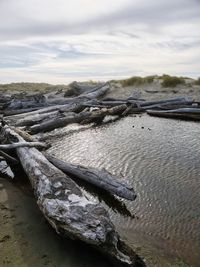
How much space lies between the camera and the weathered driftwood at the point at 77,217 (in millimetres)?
4336

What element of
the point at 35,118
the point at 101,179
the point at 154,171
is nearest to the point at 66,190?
the point at 101,179

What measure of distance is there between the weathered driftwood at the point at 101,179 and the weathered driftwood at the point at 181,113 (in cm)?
929

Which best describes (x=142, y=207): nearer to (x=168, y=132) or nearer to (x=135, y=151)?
(x=135, y=151)

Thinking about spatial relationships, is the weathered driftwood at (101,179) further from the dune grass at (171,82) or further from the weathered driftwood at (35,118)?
the dune grass at (171,82)

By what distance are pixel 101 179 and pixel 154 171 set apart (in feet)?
6.17

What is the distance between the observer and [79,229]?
4.46 metres

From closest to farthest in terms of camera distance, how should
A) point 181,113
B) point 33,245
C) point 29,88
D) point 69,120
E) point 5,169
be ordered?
1. point 33,245
2. point 5,169
3. point 69,120
4. point 181,113
5. point 29,88

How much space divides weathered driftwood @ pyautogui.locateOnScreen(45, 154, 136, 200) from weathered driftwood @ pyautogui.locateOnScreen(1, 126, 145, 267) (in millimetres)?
1053

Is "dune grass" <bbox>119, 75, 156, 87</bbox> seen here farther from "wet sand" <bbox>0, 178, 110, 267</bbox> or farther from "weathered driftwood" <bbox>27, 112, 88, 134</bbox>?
"wet sand" <bbox>0, 178, 110, 267</bbox>

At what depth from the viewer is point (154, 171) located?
830cm

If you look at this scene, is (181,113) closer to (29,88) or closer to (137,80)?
(137,80)

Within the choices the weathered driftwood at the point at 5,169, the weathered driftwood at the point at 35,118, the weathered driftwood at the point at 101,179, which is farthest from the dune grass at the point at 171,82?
the weathered driftwood at the point at 101,179

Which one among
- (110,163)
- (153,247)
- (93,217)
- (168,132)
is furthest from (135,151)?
(93,217)

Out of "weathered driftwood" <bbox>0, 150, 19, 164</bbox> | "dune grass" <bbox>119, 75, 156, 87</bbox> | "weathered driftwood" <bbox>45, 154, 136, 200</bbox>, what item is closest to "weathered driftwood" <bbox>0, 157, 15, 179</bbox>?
"weathered driftwood" <bbox>0, 150, 19, 164</bbox>
